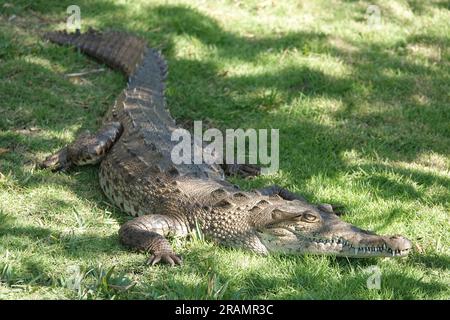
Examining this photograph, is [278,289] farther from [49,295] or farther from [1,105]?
[1,105]

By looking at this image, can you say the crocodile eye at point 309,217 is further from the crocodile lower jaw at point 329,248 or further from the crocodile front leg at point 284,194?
the crocodile front leg at point 284,194

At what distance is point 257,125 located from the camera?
7.76 meters

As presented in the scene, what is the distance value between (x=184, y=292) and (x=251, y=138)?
2.92 m

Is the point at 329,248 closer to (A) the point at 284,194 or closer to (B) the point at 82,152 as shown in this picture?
(A) the point at 284,194

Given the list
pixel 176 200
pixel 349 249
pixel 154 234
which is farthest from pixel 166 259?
pixel 349 249

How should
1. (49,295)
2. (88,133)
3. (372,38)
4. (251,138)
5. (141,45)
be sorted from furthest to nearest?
1. (372,38)
2. (141,45)
3. (251,138)
4. (88,133)
5. (49,295)

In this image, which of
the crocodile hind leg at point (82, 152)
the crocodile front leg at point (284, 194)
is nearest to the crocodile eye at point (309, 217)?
the crocodile front leg at point (284, 194)

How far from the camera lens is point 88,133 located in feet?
23.2

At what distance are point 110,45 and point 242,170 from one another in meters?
2.61

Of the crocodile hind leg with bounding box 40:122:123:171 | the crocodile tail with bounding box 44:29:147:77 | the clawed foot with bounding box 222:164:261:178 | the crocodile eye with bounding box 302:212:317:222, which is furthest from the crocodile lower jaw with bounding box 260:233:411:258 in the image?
the crocodile tail with bounding box 44:29:147:77

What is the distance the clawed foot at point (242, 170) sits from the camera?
700 cm

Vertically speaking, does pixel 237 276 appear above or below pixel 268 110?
below

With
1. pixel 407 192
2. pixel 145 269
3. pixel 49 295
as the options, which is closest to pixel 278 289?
pixel 145 269

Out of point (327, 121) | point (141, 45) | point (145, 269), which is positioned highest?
point (141, 45)
